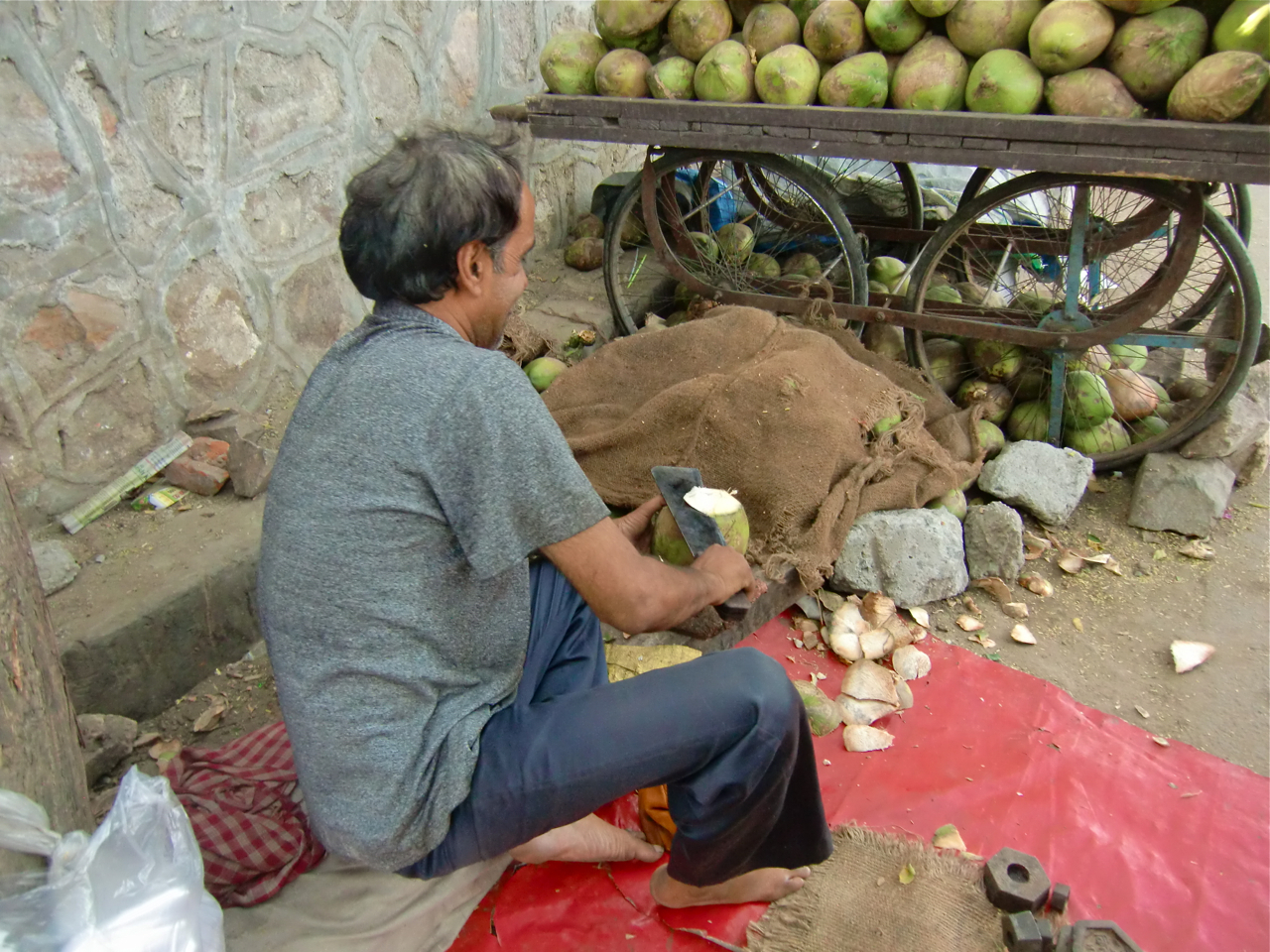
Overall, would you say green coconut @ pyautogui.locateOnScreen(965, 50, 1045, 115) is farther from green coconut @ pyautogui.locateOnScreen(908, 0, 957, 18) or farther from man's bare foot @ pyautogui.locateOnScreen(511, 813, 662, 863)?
man's bare foot @ pyautogui.locateOnScreen(511, 813, 662, 863)

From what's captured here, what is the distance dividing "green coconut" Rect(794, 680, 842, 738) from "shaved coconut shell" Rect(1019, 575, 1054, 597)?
0.99 m

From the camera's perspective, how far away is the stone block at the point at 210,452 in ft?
8.97

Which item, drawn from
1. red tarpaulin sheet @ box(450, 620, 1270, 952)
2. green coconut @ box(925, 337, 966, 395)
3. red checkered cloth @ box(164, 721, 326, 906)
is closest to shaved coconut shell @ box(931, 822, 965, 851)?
red tarpaulin sheet @ box(450, 620, 1270, 952)

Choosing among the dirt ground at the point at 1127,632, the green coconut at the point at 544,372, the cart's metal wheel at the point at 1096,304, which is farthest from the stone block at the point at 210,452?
the cart's metal wheel at the point at 1096,304

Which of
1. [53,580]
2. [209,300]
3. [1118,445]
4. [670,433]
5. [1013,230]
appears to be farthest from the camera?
[1013,230]

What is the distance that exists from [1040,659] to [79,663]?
2650mm

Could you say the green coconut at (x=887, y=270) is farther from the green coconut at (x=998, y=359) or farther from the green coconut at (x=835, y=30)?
the green coconut at (x=835, y=30)

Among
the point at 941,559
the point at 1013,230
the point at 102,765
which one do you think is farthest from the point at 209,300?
the point at 1013,230

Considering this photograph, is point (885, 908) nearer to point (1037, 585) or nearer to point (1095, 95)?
point (1037, 585)

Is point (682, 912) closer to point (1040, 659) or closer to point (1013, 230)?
point (1040, 659)

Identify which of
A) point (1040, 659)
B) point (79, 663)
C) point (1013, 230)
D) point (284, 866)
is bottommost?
point (1040, 659)

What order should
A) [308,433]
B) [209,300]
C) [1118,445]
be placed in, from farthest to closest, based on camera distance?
[1118,445] → [209,300] → [308,433]

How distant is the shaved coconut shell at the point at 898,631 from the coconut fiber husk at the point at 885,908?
75cm

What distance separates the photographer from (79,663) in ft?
6.91
